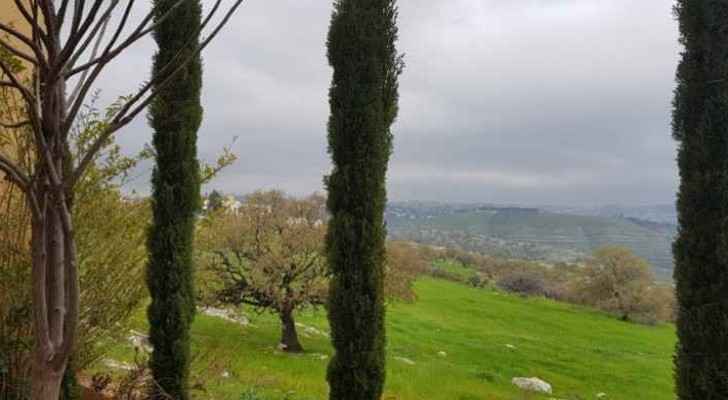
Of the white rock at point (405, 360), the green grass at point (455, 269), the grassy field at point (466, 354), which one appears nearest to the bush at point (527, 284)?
the green grass at point (455, 269)

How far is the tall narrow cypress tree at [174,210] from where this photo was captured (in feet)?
20.5

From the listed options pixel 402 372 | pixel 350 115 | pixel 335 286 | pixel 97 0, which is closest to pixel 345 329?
pixel 335 286

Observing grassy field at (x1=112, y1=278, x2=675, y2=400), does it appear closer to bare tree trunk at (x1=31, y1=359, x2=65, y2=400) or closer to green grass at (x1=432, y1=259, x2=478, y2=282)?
bare tree trunk at (x1=31, y1=359, x2=65, y2=400)

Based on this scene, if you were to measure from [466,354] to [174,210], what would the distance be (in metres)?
18.4

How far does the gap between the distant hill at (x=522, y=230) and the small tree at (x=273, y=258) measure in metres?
62.2

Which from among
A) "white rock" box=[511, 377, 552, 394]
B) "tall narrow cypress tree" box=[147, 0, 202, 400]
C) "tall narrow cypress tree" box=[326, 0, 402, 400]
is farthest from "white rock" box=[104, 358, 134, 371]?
"white rock" box=[511, 377, 552, 394]

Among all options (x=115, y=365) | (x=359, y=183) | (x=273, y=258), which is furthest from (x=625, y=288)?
(x=359, y=183)

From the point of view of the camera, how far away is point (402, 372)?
52.5ft

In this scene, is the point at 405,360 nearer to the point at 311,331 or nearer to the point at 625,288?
the point at 311,331

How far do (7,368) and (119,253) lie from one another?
1.66 m

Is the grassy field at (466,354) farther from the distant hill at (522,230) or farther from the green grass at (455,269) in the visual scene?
the distant hill at (522,230)

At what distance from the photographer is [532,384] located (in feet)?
58.0

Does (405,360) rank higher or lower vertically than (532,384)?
higher

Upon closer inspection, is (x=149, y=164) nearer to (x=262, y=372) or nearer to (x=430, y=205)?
(x=262, y=372)
